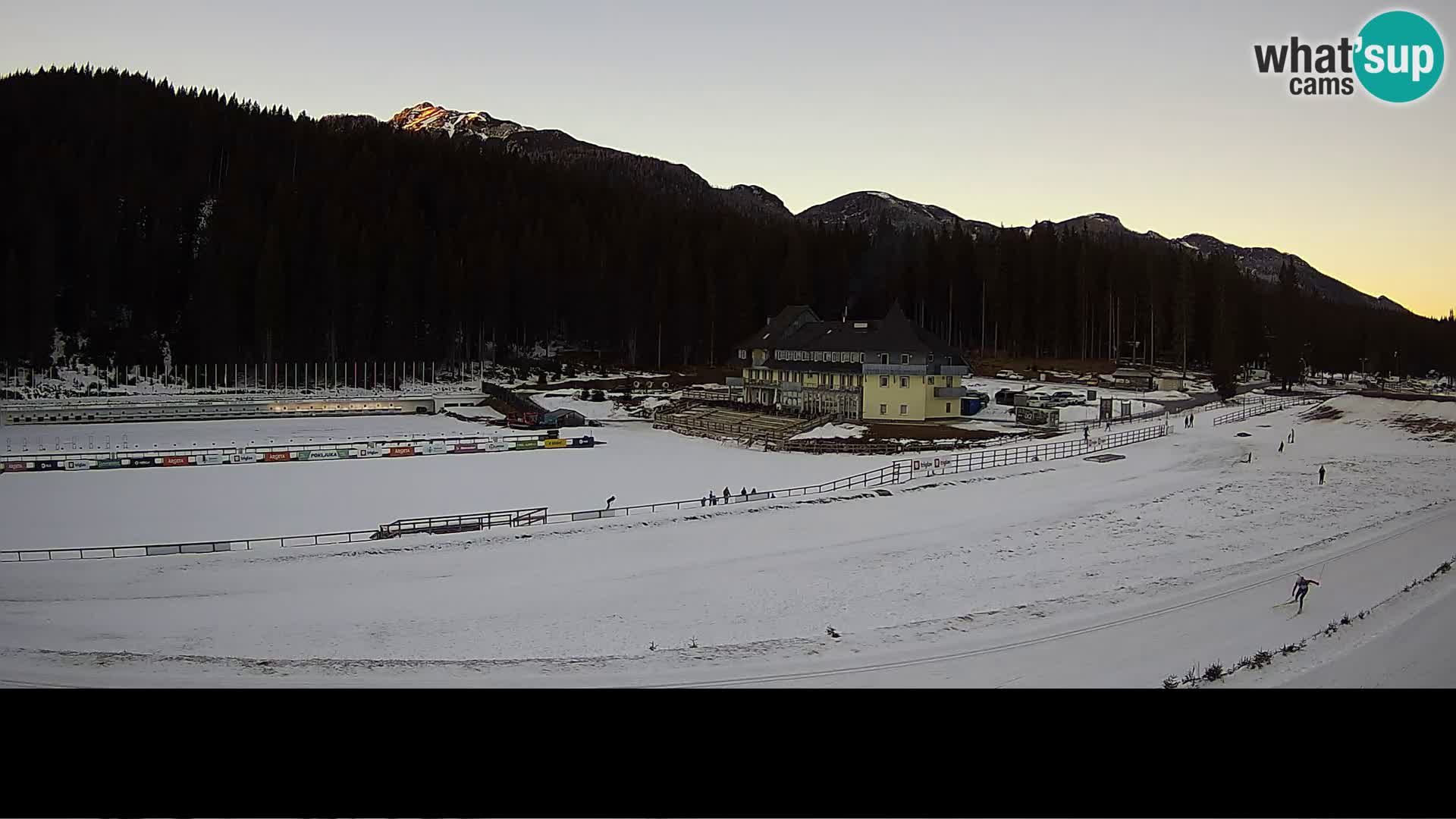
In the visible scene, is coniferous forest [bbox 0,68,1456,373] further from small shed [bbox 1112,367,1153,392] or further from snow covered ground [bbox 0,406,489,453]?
snow covered ground [bbox 0,406,489,453]

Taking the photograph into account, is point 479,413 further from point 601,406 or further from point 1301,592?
point 1301,592

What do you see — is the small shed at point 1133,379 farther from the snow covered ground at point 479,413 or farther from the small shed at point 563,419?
the snow covered ground at point 479,413

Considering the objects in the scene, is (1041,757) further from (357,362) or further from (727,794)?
(357,362)

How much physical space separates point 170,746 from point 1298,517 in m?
19.4

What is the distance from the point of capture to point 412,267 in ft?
192

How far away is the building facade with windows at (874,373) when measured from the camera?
117ft

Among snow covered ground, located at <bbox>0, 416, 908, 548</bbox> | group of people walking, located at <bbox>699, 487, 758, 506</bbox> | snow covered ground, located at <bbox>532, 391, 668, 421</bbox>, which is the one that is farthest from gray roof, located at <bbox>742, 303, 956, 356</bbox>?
group of people walking, located at <bbox>699, 487, 758, 506</bbox>

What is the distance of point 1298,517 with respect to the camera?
1752 cm

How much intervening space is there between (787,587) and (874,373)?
23.3 m

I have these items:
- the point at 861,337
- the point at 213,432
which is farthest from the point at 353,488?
the point at 861,337

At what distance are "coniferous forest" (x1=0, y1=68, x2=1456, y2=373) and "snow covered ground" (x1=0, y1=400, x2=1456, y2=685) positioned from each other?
28.1m

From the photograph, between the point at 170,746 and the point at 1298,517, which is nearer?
the point at 170,746

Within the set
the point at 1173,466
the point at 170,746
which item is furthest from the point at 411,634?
the point at 1173,466

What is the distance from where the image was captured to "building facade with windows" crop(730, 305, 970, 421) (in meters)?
35.7
